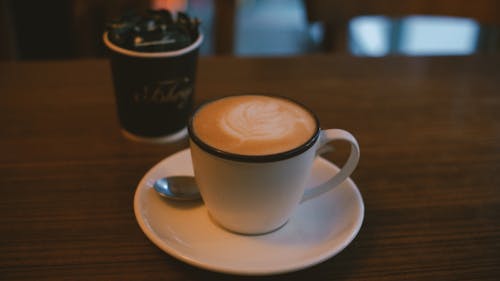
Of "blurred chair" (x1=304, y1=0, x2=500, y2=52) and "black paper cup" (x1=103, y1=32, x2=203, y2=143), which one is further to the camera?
"blurred chair" (x1=304, y1=0, x2=500, y2=52)

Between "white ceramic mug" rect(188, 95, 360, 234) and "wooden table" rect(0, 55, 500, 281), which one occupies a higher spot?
"white ceramic mug" rect(188, 95, 360, 234)

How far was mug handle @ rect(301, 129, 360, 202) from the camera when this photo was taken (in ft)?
1.66

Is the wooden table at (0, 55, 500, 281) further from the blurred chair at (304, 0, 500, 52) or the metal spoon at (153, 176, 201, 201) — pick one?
the blurred chair at (304, 0, 500, 52)

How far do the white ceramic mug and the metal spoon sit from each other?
0.04m

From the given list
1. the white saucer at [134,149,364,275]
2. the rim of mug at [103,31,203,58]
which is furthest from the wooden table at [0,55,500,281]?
the rim of mug at [103,31,203,58]

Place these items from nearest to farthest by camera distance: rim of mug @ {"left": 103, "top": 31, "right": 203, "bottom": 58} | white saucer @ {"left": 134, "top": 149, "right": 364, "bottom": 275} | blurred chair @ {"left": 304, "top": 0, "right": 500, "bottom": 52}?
white saucer @ {"left": 134, "top": 149, "right": 364, "bottom": 275}, rim of mug @ {"left": 103, "top": 31, "right": 203, "bottom": 58}, blurred chair @ {"left": 304, "top": 0, "right": 500, "bottom": 52}

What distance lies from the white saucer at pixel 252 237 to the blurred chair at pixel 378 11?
597 millimetres

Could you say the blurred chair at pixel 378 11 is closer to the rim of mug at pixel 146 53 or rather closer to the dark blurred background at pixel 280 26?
the dark blurred background at pixel 280 26

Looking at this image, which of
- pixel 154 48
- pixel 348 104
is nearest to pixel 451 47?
pixel 348 104

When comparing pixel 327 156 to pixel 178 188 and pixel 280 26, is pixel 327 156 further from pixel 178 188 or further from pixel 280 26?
pixel 280 26

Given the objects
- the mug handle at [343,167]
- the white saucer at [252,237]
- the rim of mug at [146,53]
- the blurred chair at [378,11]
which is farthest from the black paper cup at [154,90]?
the blurred chair at [378,11]

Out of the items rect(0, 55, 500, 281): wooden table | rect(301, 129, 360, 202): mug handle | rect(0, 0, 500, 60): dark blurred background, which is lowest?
rect(0, 0, 500, 60): dark blurred background

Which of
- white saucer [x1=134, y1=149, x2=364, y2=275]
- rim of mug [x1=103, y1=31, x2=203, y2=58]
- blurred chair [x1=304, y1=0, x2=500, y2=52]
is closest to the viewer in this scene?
white saucer [x1=134, y1=149, x2=364, y2=275]

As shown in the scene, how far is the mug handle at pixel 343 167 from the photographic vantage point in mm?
507
